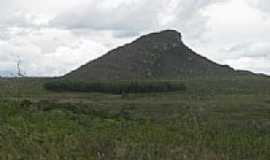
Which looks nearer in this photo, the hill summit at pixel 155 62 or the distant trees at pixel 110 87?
the distant trees at pixel 110 87

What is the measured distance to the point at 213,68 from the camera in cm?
15688

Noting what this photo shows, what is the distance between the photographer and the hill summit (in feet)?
463

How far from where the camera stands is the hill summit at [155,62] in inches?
5551

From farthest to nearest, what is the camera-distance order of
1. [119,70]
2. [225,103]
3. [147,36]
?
[147,36] → [119,70] → [225,103]

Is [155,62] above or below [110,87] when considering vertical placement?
above

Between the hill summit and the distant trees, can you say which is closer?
the distant trees

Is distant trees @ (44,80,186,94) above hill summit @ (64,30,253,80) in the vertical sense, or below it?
below

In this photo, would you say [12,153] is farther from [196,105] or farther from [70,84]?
[70,84]

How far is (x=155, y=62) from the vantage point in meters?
152

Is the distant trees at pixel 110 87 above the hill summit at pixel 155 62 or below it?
below

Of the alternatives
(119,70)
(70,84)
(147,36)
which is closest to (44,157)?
(70,84)

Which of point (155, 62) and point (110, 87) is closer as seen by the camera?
point (110, 87)

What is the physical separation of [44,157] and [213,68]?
13599 centimetres

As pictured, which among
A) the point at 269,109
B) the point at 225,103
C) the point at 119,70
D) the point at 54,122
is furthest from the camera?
the point at 119,70
